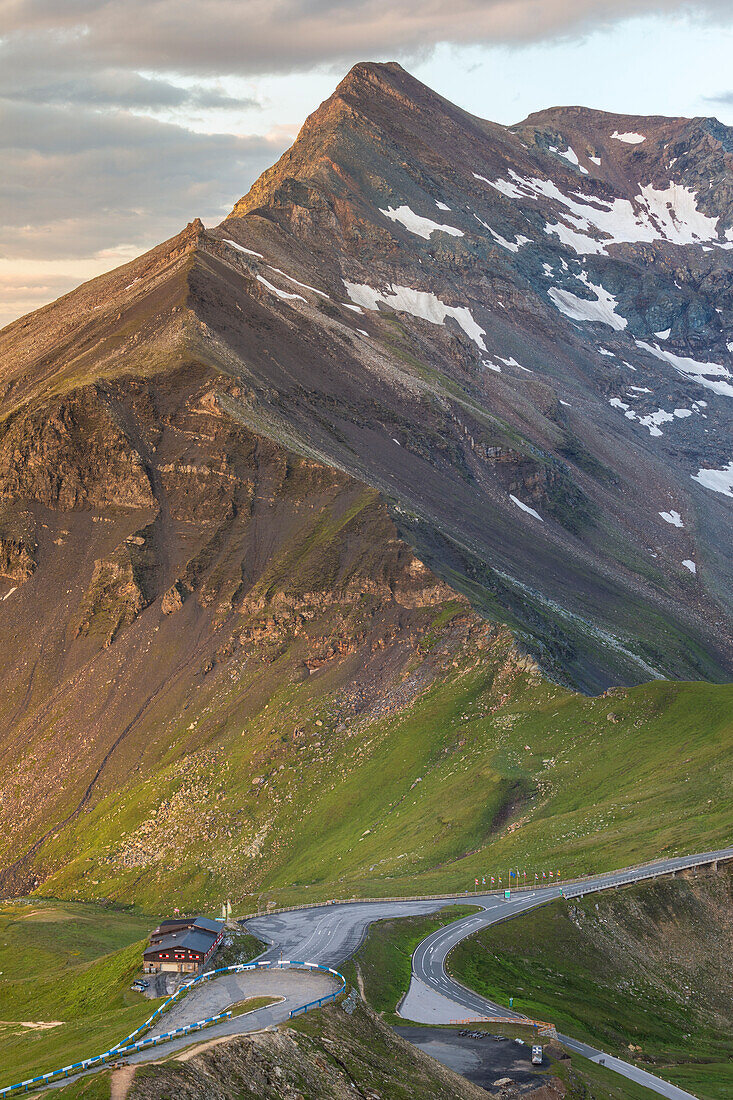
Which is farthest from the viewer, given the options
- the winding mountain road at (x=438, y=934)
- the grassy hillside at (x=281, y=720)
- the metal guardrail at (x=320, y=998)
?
the grassy hillside at (x=281, y=720)

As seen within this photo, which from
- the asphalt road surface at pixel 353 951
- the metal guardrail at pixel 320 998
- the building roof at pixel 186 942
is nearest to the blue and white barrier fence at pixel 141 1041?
the metal guardrail at pixel 320 998

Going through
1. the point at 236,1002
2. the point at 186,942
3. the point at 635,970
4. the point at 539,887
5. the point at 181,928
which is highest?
the point at 236,1002

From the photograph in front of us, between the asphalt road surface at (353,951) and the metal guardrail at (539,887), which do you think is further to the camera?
the metal guardrail at (539,887)

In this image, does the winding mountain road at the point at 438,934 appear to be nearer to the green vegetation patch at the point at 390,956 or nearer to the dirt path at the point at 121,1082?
the green vegetation patch at the point at 390,956

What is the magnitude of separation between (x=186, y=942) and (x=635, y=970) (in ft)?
115

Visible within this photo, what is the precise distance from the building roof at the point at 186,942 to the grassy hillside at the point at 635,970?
1811 cm

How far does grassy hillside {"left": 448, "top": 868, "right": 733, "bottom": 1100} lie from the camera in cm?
7290

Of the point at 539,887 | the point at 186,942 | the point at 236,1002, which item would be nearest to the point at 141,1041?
the point at 236,1002

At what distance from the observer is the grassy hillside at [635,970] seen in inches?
2870

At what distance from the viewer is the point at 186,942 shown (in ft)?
224

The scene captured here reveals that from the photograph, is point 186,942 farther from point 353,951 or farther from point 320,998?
point 320,998

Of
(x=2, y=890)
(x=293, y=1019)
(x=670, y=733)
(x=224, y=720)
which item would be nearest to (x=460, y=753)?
(x=670, y=733)

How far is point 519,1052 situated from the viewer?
2442 inches

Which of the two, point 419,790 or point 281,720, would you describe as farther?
point 281,720
